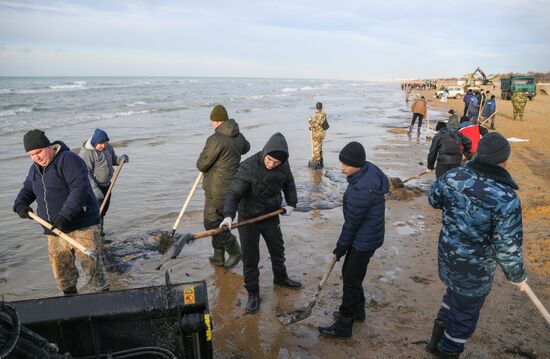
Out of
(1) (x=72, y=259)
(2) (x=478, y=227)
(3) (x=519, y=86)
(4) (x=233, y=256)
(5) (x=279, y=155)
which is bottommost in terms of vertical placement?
(4) (x=233, y=256)

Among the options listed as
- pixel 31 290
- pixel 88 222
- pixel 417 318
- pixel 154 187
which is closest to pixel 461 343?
pixel 417 318

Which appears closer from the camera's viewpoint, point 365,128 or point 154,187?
point 154,187

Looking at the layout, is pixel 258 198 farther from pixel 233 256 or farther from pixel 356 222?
pixel 233 256

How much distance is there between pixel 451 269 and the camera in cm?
308

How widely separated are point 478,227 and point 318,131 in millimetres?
7934

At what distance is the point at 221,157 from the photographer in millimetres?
5020

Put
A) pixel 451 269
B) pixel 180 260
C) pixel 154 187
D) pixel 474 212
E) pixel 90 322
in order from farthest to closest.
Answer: pixel 154 187 → pixel 180 260 → pixel 451 269 → pixel 474 212 → pixel 90 322

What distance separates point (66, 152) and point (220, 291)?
7.89 ft

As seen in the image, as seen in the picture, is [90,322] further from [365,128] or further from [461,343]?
[365,128]

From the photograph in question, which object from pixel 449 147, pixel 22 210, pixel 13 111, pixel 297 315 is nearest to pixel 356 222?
pixel 297 315

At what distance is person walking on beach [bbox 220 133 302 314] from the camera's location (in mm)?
4027

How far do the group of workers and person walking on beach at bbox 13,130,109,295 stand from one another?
0.01m

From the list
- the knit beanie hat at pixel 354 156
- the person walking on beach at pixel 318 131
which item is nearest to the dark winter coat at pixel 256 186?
the knit beanie hat at pixel 354 156

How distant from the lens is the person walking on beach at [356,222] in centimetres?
351
